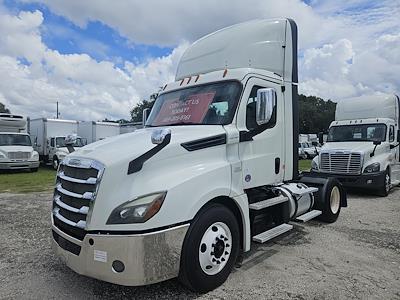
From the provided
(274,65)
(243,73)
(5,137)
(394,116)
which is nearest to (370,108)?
(394,116)

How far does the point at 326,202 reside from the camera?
7137 mm

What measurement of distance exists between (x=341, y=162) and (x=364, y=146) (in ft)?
3.00

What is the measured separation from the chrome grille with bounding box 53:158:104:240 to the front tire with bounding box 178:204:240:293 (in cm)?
108

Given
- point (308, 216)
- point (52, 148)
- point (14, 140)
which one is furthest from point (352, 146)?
point (52, 148)

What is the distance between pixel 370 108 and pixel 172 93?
9.58 meters

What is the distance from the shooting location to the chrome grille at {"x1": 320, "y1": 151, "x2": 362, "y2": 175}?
35.0 feet

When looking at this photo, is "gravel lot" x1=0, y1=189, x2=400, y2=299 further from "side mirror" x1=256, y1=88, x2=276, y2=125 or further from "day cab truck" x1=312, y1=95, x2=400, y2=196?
"day cab truck" x1=312, y1=95, x2=400, y2=196

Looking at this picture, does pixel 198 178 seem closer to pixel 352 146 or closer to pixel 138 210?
pixel 138 210

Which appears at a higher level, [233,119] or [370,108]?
[370,108]

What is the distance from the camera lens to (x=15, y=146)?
19984 mm

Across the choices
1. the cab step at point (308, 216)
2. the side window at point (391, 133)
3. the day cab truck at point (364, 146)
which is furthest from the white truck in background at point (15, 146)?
the side window at point (391, 133)

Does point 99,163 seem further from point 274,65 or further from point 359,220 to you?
point 359,220

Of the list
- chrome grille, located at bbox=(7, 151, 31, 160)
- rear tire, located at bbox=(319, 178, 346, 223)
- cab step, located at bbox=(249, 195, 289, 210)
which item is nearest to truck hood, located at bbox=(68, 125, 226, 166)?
cab step, located at bbox=(249, 195, 289, 210)

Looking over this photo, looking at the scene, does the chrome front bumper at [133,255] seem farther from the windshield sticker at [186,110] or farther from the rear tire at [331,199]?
the rear tire at [331,199]
